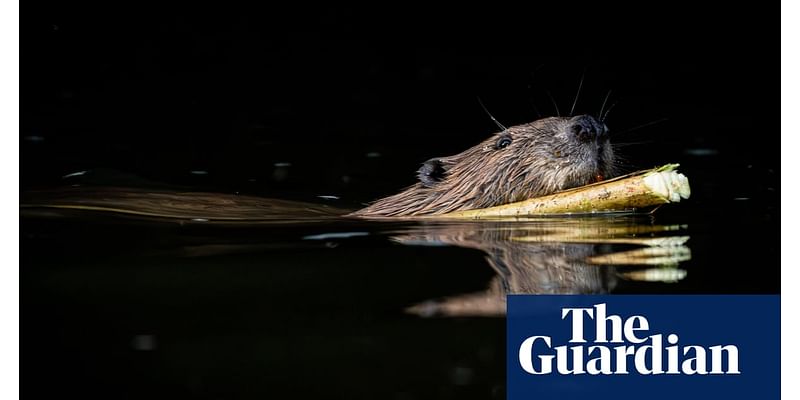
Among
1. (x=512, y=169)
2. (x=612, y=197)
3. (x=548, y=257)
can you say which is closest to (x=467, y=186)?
(x=512, y=169)

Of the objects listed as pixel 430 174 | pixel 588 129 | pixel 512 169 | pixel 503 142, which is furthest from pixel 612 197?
pixel 430 174

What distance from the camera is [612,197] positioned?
5938 mm

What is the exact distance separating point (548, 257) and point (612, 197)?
106 centimetres

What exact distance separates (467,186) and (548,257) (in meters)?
1.87

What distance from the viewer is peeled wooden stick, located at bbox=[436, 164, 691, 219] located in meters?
5.75

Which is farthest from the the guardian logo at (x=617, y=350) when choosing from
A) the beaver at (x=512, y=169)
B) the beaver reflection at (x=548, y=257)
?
the beaver at (x=512, y=169)

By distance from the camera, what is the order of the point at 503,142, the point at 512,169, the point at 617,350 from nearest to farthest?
the point at 617,350, the point at 512,169, the point at 503,142

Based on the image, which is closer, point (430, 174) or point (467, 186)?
point (467, 186)

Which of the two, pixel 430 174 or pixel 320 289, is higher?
pixel 430 174

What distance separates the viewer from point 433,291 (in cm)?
438

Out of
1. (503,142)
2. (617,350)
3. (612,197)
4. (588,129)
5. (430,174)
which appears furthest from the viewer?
(430,174)

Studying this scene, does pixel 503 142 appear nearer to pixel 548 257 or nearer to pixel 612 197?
pixel 612 197

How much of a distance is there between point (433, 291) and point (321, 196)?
165 inches

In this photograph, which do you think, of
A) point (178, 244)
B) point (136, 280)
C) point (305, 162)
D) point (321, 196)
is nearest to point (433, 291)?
point (136, 280)
